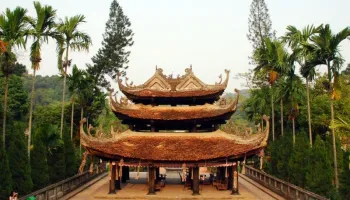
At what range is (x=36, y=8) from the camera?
84.7ft

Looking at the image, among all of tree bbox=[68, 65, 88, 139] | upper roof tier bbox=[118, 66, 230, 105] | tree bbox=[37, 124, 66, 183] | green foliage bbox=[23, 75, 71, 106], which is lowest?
tree bbox=[37, 124, 66, 183]

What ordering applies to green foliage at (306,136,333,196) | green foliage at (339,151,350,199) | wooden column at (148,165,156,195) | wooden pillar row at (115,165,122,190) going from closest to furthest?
1. green foliage at (339,151,350,199)
2. green foliage at (306,136,333,196)
3. wooden column at (148,165,156,195)
4. wooden pillar row at (115,165,122,190)

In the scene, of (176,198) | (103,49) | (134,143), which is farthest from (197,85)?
(103,49)

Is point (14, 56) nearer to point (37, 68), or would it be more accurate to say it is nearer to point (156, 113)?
point (37, 68)

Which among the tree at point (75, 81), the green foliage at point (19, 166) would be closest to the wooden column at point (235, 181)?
the green foliage at point (19, 166)

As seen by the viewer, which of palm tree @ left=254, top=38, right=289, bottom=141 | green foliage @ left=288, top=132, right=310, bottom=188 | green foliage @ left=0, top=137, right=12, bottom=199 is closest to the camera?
green foliage @ left=0, top=137, right=12, bottom=199

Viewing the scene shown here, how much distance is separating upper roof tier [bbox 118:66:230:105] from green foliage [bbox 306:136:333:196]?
26.5 feet

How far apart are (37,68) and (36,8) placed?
4269 mm

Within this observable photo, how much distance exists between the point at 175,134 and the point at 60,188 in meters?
8.75

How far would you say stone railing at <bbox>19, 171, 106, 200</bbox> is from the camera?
20984 millimetres

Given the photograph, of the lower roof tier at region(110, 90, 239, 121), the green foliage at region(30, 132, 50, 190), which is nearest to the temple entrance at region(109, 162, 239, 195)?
the lower roof tier at region(110, 90, 239, 121)

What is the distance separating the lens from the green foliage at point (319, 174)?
2231 centimetres

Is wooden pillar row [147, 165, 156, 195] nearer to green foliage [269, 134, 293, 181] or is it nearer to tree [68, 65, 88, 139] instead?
green foliage [269, 134, 293, 181]

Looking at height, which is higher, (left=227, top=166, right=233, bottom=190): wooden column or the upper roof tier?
the upper roof tier
